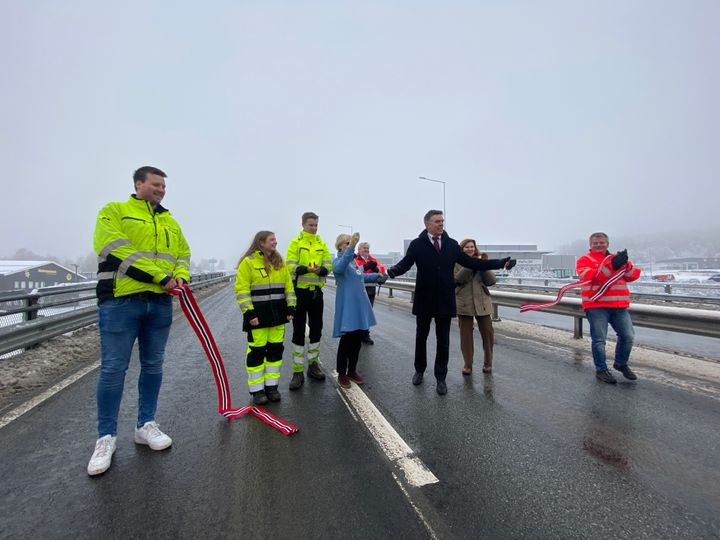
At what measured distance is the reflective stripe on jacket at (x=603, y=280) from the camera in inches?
176

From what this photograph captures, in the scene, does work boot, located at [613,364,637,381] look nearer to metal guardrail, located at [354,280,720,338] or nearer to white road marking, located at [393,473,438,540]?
metal guardrail, located at [354,280,720,338]

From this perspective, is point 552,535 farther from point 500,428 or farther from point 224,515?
point 224,515

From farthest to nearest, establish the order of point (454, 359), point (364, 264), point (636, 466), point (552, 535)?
point (364, 264), point (454, 359), point (636, 466), point (552, 535)

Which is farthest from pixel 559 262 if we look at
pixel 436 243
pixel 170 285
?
pixel 170 285

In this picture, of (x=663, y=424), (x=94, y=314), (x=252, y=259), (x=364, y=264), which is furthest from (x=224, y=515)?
(x=94, y=314)

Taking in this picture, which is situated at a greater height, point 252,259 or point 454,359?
point 252,259

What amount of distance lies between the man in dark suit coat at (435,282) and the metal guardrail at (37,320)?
16.8 ft

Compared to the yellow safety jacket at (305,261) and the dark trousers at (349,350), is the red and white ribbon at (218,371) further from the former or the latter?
the yellow safety jacket at (305,261)

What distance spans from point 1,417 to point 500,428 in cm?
460

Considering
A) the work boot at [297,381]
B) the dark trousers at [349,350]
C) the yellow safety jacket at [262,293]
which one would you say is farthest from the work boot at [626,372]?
the yellow safety jacket at [262,293]

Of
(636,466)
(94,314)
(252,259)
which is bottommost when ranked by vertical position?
(636,466)

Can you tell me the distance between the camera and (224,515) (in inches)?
80.9

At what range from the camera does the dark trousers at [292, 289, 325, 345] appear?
4.41 meters

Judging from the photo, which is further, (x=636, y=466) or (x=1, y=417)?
(x=1, y=417)
